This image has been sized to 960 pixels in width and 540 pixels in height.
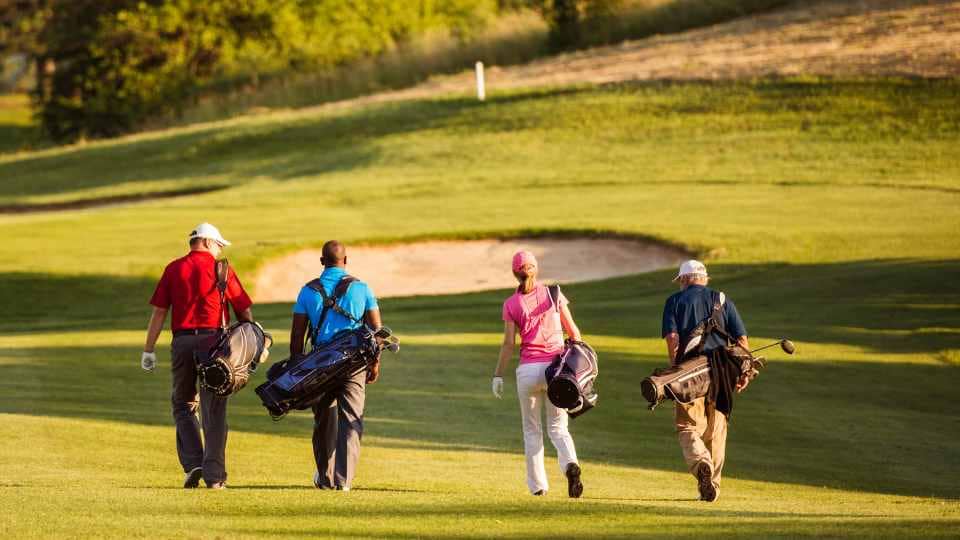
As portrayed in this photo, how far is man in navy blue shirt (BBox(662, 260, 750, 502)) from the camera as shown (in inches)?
510

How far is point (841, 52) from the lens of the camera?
5359cm

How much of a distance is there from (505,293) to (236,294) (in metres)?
16.9

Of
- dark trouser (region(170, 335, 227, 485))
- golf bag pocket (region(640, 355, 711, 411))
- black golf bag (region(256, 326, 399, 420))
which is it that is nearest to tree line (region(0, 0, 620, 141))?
dark trouser (region(170, 335, 227, 485))

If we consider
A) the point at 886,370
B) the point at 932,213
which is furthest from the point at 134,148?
the point at 886,370

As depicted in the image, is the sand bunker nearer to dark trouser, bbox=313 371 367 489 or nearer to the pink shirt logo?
dark trouser, bbox=313 371 367 489

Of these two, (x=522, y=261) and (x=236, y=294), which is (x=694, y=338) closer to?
(x=522, y=261)

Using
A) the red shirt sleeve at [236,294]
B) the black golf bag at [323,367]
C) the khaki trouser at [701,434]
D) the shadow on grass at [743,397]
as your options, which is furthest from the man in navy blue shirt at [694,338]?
the red shirt sleeve at [236,294]

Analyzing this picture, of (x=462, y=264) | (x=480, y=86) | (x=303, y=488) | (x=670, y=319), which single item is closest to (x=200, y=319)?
(x=303, y=488)

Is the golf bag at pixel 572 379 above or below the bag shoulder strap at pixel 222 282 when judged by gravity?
below

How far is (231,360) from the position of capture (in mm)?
12438

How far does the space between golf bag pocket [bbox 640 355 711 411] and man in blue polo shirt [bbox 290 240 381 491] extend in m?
2.10

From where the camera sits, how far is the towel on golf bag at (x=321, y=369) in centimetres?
1242

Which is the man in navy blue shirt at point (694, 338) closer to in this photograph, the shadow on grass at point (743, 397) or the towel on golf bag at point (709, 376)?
the towel on golf bag at point (709, 376)

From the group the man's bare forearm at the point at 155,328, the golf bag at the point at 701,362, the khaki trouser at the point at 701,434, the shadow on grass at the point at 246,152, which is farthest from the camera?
the shadow on grass at the point at 246,152
